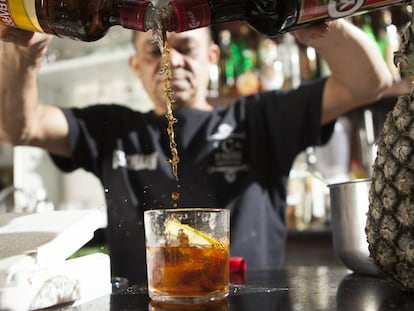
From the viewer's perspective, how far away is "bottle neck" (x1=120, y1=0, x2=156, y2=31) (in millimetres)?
766

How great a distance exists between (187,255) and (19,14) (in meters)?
0.42

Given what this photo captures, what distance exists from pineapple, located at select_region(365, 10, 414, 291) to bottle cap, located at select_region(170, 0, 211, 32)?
280 millimetres

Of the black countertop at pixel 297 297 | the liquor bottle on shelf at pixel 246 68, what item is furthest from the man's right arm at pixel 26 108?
the liquor bottle on shelf at pixel 246 68

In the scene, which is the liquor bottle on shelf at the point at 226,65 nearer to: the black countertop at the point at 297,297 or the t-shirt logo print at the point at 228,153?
the t-shirt logo print at the point at 228,153

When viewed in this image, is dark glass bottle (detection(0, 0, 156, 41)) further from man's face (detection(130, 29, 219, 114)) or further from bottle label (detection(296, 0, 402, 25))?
man's face (detection(130, 29, 219, 114))

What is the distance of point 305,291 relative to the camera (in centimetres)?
69

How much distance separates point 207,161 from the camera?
56.0 inches

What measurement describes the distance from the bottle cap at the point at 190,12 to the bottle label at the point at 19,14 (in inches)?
7.8

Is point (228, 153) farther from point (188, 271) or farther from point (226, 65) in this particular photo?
point (226, 65)

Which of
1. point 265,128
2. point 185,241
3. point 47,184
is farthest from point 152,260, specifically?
point 47,184

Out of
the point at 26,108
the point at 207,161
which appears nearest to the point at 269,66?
the point at 207,161

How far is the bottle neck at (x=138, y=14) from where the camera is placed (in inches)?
30.1

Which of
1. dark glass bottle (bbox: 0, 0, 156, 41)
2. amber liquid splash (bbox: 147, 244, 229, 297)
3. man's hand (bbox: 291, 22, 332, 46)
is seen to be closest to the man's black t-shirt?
man's hand (bbox: 291, 22, 332, 46)

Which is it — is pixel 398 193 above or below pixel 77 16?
below
